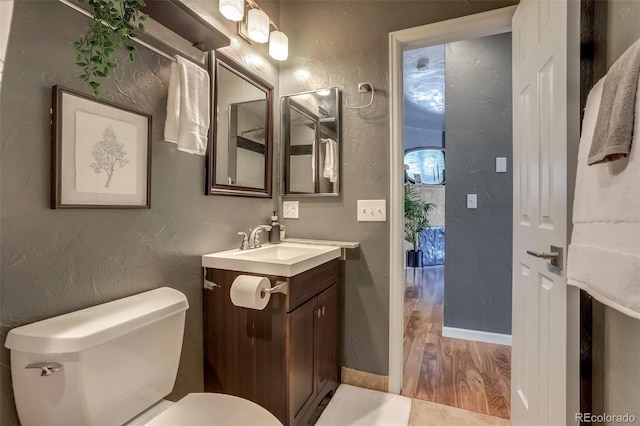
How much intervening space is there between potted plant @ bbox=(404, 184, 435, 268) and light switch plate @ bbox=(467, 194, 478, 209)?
2577mm

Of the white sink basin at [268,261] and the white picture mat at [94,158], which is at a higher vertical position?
the white picture mat at [94,158]

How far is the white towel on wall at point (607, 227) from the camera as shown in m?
0.71

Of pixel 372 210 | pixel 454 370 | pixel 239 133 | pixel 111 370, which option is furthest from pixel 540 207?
pixel 111 370

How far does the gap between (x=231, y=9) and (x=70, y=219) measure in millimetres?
1200

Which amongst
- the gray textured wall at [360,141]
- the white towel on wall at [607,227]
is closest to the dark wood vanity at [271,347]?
the gray textured wall at [360,141]

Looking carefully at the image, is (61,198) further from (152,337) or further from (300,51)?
(300,51)

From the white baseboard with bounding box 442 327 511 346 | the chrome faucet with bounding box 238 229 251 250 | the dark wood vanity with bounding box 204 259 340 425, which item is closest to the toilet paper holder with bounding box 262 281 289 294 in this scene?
the dark wood vanity with bounding box 204 259 340 425

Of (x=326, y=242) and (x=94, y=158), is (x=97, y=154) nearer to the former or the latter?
(x=94, y=158)

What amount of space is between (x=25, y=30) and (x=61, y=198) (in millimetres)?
484

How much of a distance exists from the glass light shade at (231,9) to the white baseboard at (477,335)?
2.74 m

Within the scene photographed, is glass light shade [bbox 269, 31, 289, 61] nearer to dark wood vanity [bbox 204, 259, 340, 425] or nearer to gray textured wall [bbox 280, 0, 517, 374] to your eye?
gray textured wall [bbox 280, 0, 517, 374]

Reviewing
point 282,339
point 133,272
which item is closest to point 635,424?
point 282,339

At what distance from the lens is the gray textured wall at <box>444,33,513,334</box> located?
2.36 meters

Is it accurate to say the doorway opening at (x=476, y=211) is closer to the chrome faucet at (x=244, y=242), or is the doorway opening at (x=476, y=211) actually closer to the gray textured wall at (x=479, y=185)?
the gray textured wall at (x=479, y=185)
